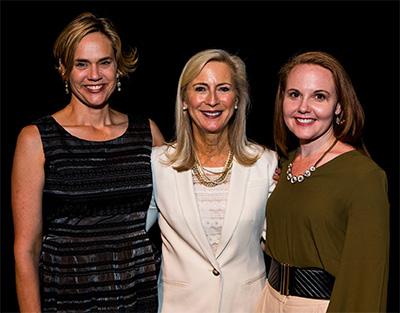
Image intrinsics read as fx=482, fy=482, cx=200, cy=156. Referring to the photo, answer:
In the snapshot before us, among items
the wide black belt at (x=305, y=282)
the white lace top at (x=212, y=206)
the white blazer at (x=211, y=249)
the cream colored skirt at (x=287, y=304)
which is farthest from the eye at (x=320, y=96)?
the cream colored skirt at (x=287, y=304)

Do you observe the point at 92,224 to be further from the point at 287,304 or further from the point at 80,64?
the point at 287,304

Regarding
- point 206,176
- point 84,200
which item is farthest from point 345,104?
point 84,200

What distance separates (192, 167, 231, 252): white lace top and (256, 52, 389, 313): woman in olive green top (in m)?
0.25

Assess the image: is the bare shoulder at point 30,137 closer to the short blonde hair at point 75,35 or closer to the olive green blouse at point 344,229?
the short blonde hair at point 75,35

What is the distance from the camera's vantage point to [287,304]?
2078 mm

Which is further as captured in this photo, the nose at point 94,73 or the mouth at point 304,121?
the nose at point 94,73

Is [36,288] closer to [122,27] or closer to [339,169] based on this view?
[339,169]

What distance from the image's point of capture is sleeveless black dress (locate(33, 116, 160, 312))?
236cm

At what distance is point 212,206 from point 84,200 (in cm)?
64

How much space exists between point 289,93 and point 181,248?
0.92 metres

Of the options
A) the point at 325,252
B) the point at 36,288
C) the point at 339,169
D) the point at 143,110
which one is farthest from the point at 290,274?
the point at 143,110

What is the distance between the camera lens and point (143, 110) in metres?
3.68

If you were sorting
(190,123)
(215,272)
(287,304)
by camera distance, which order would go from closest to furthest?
(287,304) < (215,272) < (190,123)

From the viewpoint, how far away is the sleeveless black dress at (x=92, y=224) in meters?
2.36
